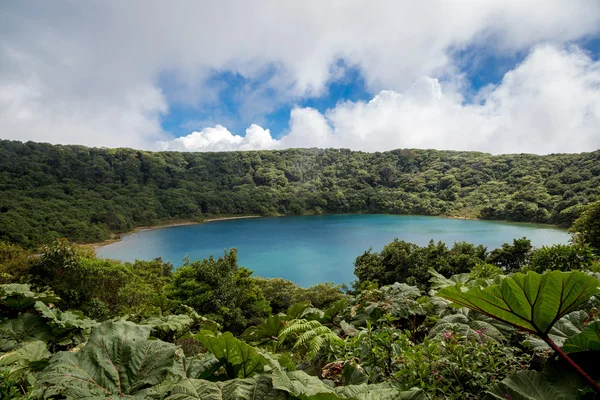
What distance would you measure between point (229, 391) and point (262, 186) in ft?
→ 278

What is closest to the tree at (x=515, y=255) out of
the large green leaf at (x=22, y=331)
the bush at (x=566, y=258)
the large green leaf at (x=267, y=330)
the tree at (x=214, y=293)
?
the bush at (x=566, y=258)

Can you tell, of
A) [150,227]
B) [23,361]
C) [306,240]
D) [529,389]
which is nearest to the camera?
[529,389]

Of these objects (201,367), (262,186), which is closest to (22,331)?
(201,367)

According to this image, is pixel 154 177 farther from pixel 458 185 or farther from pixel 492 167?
pixel 492 167

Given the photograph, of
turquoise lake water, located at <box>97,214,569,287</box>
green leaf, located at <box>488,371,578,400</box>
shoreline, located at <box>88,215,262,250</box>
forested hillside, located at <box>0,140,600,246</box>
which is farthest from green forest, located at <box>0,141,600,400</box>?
turquoise lake water, located at <box>97,214,569,287</box>

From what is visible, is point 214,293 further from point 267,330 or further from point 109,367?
point 109,367

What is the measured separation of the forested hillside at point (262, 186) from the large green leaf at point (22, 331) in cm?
4190

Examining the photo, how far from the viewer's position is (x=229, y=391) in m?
1.21

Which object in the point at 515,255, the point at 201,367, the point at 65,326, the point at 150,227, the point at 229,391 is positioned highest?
the point at 229,391

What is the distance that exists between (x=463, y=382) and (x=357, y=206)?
257 ft

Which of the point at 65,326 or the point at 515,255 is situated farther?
the point at 515,255

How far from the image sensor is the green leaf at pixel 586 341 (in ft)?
4.27

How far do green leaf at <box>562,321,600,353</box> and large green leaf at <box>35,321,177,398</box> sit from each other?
1.88 m

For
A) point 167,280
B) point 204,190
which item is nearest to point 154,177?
point 204,190
